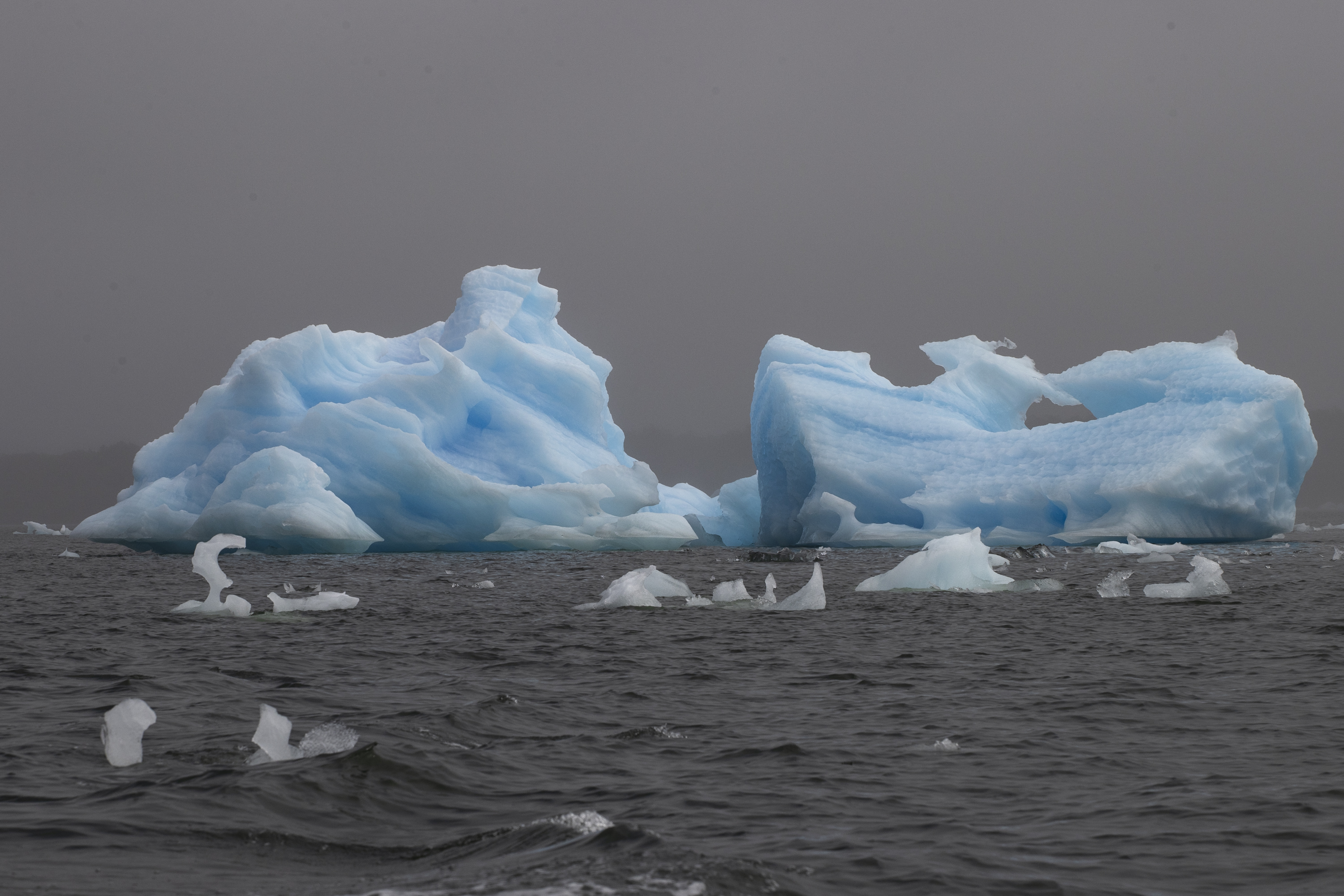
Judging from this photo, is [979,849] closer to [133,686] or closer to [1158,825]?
[1158,825]

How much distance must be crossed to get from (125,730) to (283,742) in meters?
0.73

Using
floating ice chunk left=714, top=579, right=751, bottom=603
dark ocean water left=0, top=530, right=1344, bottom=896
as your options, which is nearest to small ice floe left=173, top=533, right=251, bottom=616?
dark ocean water left=0, top=530, right=1344, bottom=896

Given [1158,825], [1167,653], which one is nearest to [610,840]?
[1158,825]

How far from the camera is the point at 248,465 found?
2361 centimetres

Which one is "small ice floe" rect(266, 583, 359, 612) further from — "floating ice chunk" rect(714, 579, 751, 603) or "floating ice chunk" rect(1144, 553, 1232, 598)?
"floating ice chunk" rect(1144, 553, 1232, 598)

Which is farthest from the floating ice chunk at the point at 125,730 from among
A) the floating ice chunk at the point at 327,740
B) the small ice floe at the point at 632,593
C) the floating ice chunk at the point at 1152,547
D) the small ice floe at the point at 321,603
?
the floating ice chunk at the point at 1152,547

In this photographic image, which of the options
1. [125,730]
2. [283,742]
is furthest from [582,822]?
[125,730]

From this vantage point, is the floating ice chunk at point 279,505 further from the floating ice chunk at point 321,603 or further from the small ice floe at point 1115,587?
the small ice floe at point 1115,587

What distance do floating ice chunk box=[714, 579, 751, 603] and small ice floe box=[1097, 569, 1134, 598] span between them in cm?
451

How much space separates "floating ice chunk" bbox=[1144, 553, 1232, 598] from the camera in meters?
14.2

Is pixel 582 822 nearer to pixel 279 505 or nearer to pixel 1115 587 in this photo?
pixel 1115 587

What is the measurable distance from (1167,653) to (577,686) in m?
5.04

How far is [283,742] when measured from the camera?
218 inches

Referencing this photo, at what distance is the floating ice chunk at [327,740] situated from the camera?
5664mm
